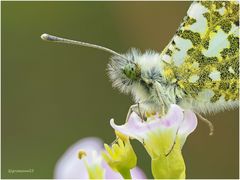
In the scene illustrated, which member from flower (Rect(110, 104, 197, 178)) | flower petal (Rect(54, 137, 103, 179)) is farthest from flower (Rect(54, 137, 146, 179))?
flower (Rect(110, 104, 197, 178))

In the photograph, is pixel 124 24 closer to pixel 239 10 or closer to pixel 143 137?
pixel 239 10

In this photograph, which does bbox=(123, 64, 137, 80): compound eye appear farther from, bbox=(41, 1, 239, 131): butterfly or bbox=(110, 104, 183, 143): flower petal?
bbox=(110, 104, 183, 143): flower petal

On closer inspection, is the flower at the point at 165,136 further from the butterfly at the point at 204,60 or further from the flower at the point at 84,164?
the butterfly at the point at 204,60

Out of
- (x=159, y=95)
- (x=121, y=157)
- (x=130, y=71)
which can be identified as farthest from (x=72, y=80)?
(x=121, y=157)

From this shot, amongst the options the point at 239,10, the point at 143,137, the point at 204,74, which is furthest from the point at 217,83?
the point at 143,137

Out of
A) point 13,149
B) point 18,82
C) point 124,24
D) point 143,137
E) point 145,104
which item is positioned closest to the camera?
point 143,137

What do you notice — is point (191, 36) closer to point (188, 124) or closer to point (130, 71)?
point (130, 71)
